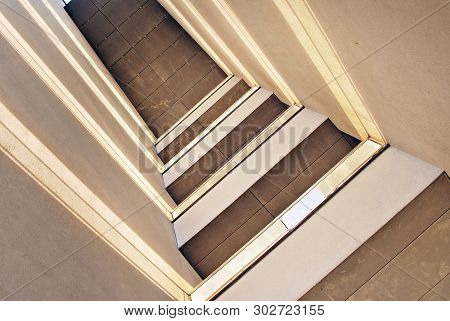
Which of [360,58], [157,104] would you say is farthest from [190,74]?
[360,58]

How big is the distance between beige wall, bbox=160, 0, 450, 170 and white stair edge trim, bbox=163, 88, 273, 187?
2.95 ft

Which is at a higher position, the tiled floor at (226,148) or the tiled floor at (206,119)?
the tiled floor at (206,119)

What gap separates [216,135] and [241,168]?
3.27 ft

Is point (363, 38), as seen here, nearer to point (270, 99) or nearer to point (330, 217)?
point (330, 217)

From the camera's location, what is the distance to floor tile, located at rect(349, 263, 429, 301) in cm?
224

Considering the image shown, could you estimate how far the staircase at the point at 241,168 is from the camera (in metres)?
2.53

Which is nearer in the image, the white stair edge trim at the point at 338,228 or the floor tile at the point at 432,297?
the floor tile at the point at 432,297

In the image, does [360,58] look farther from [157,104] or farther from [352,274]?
[157,104]

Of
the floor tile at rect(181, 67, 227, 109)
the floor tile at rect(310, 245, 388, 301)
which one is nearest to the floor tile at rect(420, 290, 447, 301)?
the floor tile at rect(310, 245, 388, 301)

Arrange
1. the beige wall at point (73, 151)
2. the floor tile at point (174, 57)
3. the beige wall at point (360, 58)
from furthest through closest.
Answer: the floor tile at point (174, 57)
the beige wall at point (73, 151)
the beige wall at point (360, 58)

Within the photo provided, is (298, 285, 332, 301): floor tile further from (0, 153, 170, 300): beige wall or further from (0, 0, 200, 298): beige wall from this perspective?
(0, 153, 170, 300): beige wall

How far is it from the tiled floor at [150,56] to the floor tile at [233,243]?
2.74 meters

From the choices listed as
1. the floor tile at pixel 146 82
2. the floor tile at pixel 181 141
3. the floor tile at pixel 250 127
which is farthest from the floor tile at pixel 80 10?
the floor tile at pixel 250 127

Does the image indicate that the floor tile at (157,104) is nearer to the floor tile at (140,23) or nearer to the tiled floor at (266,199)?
the floor tile at (140,23)
